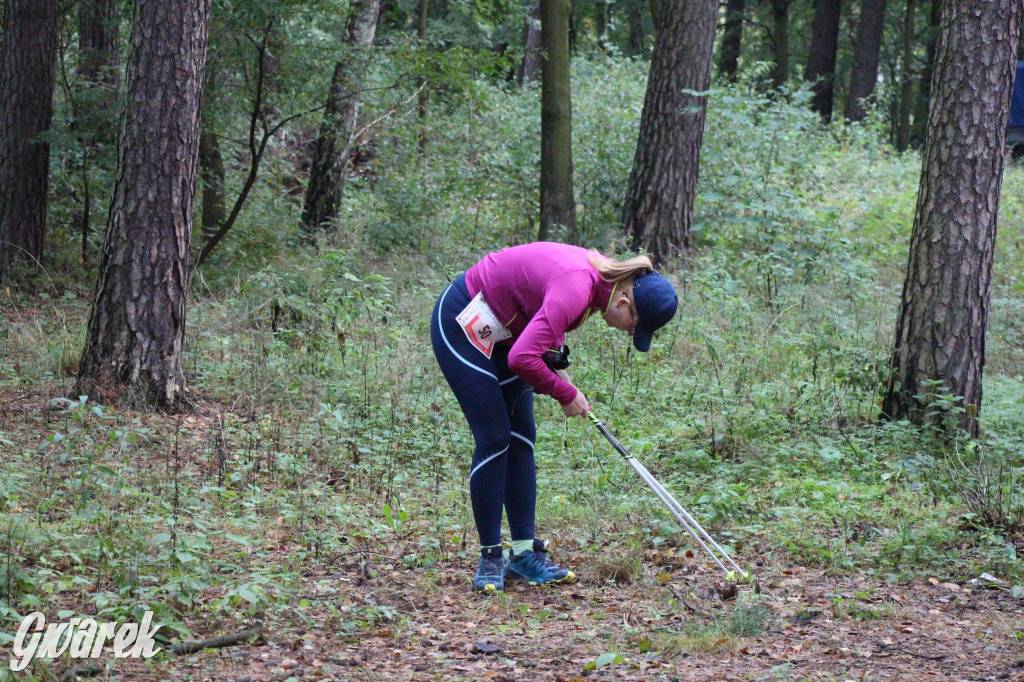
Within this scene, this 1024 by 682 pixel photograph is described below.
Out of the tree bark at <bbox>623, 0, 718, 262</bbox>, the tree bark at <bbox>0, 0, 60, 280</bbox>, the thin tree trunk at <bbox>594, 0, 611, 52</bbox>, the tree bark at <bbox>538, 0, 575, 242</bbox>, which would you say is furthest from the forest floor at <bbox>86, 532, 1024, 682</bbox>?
the thin tree trunk at <bbox>594, 0, 611, 52</bbox>

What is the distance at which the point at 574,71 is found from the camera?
784 inches

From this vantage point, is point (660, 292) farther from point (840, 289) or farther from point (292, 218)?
point (292, 218)

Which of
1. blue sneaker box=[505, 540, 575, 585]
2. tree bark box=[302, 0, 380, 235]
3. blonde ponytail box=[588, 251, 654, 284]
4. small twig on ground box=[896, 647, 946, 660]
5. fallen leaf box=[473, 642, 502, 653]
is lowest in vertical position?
fallen leaf box=[473, 642, 502, 653]

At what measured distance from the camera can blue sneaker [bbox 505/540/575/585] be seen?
479cm

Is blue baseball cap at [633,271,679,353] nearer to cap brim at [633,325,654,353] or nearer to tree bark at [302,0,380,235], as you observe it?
cap brim at [633,325,654,353]

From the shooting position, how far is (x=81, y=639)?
11.6 feet

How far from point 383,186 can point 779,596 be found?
9.67 m

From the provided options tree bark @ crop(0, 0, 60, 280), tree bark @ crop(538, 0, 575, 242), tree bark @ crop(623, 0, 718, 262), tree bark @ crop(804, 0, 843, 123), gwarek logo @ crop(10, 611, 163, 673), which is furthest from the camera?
tree bark @ crop(804, 0, 843, 123)

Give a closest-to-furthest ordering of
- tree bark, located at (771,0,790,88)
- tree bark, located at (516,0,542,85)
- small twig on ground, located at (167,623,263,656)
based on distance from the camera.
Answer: small twig on ground, located at (167,623,263,656) < tree bark, located at (771,0,790,88) < tree bark, located at (516,0,542,85)

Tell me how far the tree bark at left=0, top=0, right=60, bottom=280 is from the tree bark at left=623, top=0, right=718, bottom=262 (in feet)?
22.2

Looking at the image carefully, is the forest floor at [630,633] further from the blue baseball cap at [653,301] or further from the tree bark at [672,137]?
the tree bark at [672,137]

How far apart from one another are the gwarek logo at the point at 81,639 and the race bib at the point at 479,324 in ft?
6.11

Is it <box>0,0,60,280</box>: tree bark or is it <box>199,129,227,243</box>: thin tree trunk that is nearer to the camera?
<box>0,0,60,280</box>: tree bark

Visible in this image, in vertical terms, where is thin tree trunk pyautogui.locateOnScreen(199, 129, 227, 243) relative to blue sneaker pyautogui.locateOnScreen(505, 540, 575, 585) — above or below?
above
